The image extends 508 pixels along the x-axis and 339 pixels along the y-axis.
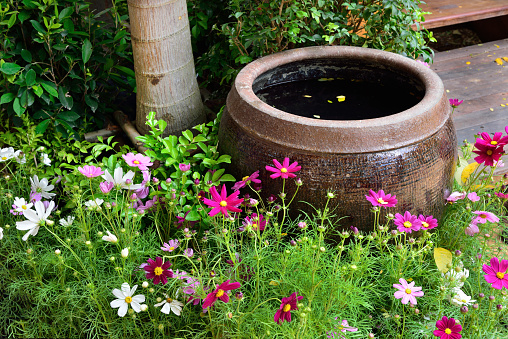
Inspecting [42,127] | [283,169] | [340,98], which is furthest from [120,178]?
[340,98]

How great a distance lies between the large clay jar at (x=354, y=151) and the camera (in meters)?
1.83

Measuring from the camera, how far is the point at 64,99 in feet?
8.30

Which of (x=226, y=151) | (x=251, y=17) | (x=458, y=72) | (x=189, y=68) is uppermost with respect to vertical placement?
(x=251, y=17)

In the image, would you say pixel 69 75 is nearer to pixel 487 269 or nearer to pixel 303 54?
pixel 303 54

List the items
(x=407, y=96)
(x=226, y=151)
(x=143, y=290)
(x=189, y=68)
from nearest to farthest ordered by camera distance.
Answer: (x=143, y=290) < (x=226, y=151) < (x=407, y=96) < (x=189, y=68)

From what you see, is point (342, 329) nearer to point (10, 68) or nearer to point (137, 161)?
point (137, 161)

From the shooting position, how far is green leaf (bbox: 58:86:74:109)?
8.27ft

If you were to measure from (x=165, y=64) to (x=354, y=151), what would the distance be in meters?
1.09

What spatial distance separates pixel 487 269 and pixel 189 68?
1685 millimetres

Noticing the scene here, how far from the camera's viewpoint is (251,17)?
256 cm

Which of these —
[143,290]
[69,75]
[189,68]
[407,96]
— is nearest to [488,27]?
[407,96]

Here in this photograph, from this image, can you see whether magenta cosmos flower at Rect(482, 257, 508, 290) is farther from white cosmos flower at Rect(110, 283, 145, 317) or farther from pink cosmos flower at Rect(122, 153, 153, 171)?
pink cosmos flower at Rect(122, 153, 153, 171)

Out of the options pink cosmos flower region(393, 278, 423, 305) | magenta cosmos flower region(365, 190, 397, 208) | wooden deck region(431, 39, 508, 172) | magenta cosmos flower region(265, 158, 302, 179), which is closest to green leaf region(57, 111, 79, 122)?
magenta cosmos flower region(265, 158, 302, 179)

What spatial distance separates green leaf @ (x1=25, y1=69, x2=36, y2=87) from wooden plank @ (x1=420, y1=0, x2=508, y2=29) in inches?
117
